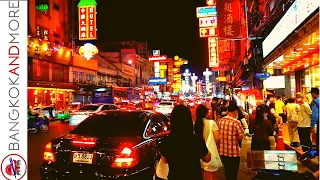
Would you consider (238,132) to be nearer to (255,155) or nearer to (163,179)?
(255,155)

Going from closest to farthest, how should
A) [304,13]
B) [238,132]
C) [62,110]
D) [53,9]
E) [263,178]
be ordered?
[263,178], [238,132], [304,13], [62,110], [53,9]

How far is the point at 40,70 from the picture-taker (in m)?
33.1

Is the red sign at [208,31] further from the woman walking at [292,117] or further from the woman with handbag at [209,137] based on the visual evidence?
the woman with handbag at [209,137]

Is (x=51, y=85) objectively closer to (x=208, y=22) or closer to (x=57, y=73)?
(x=57, y=73)

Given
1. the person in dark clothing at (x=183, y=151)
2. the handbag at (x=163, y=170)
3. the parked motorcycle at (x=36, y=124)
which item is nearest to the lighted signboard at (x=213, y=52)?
the parked motorcycle at (x=36, y=124)

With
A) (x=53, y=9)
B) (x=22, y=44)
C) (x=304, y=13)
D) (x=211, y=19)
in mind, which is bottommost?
(x=22, y=44)

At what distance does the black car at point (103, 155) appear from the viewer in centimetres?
547

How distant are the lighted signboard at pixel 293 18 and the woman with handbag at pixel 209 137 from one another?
3904mm

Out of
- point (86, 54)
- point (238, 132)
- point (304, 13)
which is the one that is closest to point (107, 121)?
point (238, 132)

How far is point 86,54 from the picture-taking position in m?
34.3

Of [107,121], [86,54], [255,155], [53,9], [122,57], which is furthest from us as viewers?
[122,57]

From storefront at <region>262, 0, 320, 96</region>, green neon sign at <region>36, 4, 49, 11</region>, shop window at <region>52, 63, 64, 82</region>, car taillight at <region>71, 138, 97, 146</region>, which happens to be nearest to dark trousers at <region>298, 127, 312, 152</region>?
storefront at <region>262, 0, 320, 96</region>

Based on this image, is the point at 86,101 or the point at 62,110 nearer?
the point at 62,110

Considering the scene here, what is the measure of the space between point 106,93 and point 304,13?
24147mm
